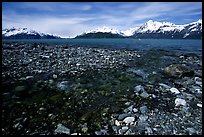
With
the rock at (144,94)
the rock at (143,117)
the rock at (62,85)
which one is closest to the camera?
the rock at (143,117)

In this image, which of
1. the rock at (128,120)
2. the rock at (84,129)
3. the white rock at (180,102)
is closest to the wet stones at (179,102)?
the white rock at (180,102)

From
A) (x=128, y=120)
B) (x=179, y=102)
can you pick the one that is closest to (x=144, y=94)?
(x=179, y=102)

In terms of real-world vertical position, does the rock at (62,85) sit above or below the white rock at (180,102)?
above

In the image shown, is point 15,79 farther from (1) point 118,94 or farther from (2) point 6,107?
(1) point 118,94

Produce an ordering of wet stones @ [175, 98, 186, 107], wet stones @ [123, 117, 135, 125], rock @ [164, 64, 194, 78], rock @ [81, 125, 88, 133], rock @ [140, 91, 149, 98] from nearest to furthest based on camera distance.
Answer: rock @ [81, 125, 88, 133], wet stones @ [123, 117, 135, 125], wet stones @ [175, 98, 186, 107], rock @ [140, 91, 149, 98], rock @ [164, 64, 194, 78]

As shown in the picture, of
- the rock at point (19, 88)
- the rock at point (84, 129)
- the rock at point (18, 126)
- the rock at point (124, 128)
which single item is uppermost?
the rock at point (19, 88)

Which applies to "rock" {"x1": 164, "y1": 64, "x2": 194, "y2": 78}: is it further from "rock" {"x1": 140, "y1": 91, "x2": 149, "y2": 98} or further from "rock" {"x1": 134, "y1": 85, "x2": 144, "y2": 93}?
"rock" {"x1": 140, "y1": 91, "x2": 149, "y2": 98}

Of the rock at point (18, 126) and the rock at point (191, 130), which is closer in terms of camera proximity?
the rock at point (191, 130)

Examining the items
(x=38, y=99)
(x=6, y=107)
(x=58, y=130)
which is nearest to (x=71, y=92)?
(x=38, y=99)

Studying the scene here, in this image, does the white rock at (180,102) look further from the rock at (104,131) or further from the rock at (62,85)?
the rock at (62,85)

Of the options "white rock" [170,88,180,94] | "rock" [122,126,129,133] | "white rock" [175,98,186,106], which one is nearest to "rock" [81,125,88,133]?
"rock" [122,126,129,133]
